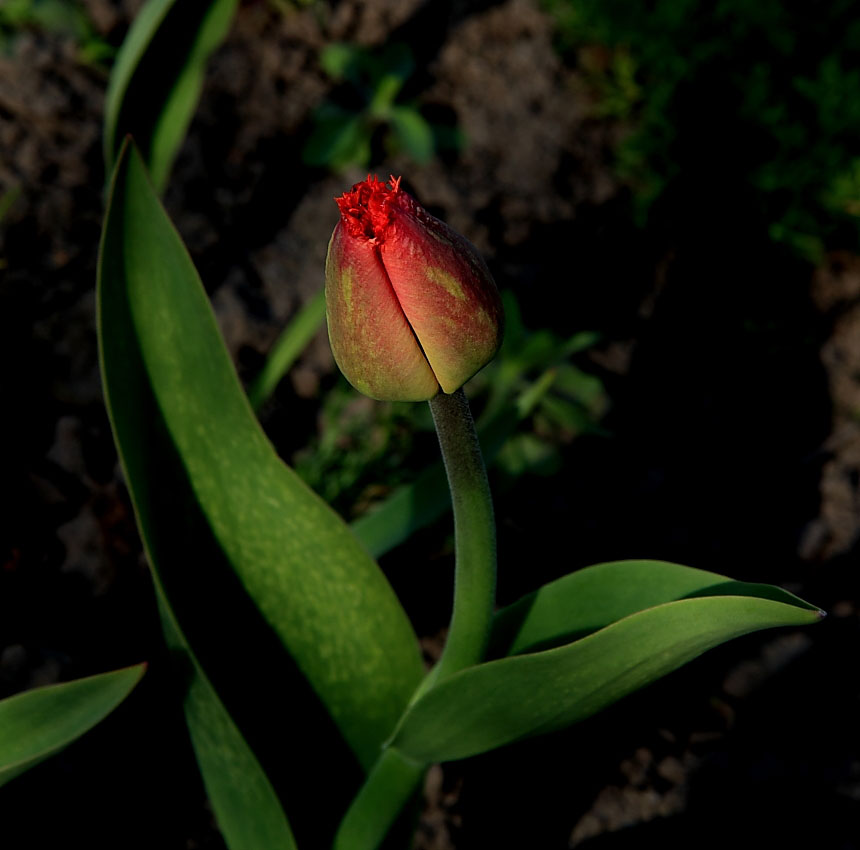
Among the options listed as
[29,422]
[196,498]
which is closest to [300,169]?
[29,422]

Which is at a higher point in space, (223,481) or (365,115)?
(365,115)

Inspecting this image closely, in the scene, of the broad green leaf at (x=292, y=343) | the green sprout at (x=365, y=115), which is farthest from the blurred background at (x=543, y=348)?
the broad green leaf at (x=292, y=343)

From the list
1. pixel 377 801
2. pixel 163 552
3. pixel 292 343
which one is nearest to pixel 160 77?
pixel 292 343

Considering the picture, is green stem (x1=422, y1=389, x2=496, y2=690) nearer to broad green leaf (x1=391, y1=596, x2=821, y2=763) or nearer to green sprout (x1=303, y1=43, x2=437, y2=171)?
broad green leaf (x1=391, y1=596, x2=821, y2=763)

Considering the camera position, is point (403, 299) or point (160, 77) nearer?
point (403, 299)

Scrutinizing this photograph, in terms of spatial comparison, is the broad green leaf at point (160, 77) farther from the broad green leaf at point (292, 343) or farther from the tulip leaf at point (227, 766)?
the tulip leaf at point (227, 766)

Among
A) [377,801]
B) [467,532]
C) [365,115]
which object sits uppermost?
[365,115]

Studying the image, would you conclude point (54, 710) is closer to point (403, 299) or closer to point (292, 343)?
point (403, 299)

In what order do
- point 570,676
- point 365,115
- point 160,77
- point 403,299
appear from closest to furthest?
point 403,299
point 570,676
point 160,77
point 365,115
